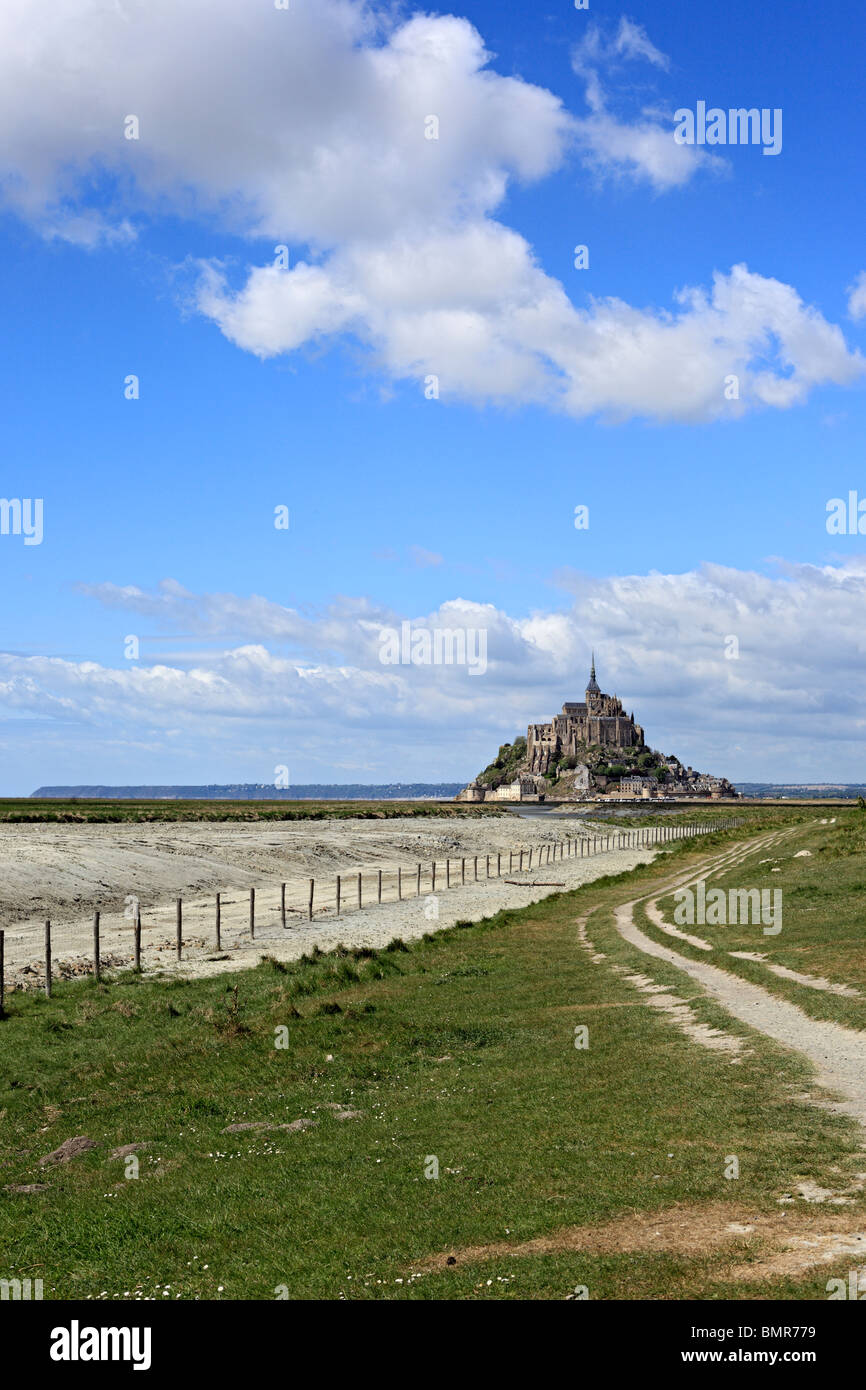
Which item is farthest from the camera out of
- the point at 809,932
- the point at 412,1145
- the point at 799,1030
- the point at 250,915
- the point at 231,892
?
the point at 231,892

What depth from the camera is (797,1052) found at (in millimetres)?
17984

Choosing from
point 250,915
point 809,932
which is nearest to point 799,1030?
point 809,932

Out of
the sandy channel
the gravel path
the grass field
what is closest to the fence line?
the sandy channel

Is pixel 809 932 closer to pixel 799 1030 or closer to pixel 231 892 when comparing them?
pixel 799 1030

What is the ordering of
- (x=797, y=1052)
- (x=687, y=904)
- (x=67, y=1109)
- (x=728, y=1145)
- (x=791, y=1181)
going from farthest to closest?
(x=687, y=904)
(x=67, y=1109)
(x=797, y=1052)
(x=728, y=1145)
(x=791, y=1181)

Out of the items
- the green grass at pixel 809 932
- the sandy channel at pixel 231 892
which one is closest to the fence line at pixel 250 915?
the sandy channel at pixel 231 892

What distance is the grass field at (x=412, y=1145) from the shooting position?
36.1ft

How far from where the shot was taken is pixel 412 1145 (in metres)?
15.8

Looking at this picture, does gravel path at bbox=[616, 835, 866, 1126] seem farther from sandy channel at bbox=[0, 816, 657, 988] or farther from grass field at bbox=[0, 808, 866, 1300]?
sandy channel at bbox=[0, 816, 657, 988]
